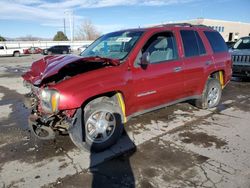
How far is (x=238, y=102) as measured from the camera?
717 centimetres

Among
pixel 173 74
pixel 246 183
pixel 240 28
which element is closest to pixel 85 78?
pixel 173 74

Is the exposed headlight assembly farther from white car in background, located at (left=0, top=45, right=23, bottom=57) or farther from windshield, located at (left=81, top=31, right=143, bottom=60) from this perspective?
white car in background, located at (left=0, top=45, right=23, bottom=57)

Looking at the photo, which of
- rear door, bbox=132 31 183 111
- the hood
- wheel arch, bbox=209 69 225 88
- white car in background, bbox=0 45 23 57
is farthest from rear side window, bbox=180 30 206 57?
white car in background, bbox=0 45 23 57

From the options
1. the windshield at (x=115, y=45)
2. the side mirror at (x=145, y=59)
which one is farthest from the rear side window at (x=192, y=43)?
the side mirror at (x=145, y=59)

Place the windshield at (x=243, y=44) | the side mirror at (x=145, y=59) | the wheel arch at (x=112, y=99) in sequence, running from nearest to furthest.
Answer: the wheel arch at (x=112, y=99) → the side mirror at (x=145, y=59) → the windshield at (x=243, y=44)

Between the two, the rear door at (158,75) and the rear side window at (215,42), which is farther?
the rear side window at (215,42)

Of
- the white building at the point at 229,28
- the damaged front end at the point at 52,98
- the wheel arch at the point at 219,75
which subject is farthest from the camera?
the white building at the point at 229,28

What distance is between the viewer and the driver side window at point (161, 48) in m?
4.54

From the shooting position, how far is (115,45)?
15.7ft

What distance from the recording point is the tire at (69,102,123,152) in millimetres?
3721

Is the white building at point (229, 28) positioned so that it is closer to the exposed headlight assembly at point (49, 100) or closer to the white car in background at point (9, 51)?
the white car in background at point (9, 51)

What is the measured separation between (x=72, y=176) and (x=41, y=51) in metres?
40.5

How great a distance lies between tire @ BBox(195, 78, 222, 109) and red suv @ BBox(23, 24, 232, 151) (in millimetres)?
298

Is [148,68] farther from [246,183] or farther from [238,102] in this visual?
[238,102]
